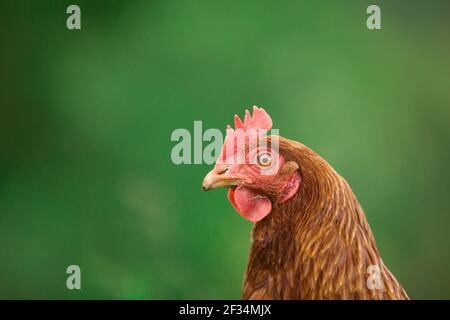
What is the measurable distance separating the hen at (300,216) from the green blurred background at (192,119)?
0.86m

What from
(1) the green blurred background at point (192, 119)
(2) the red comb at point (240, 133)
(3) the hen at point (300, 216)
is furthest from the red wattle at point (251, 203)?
(1) the green blurred background at point (192, 119)

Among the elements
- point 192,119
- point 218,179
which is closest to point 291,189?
point 218,179

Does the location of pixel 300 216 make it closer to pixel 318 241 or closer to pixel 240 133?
pixel 318 241

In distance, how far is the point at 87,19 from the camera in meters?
2.62

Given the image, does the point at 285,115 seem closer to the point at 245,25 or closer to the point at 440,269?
the point at 245,25

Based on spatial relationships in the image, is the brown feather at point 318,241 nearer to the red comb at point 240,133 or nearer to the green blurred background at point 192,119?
the red comb at point 240,133

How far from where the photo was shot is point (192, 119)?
2.62 m

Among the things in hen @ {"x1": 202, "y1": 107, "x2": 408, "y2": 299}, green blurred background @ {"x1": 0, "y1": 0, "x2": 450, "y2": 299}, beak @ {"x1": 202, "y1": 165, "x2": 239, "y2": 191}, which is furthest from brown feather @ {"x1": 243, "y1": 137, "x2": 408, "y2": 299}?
green blurred background @ {"x1": 0, "y1": 0, "x2": 450, "y2": 299}

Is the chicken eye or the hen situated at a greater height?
the chicken eye

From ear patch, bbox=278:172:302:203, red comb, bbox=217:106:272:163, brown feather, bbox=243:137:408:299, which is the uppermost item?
red comb, bbox=217:106:272:163

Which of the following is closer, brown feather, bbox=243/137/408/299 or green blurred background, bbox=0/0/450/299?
brown feather, bbox=243/137/408/299

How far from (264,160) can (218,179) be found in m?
0.15

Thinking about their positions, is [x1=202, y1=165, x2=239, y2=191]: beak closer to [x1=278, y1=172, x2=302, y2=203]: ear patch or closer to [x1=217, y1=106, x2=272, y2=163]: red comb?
[x1=217, y1=106, x2=272, y2=163]: red comb

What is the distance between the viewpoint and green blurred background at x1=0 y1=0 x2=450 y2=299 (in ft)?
8.57
